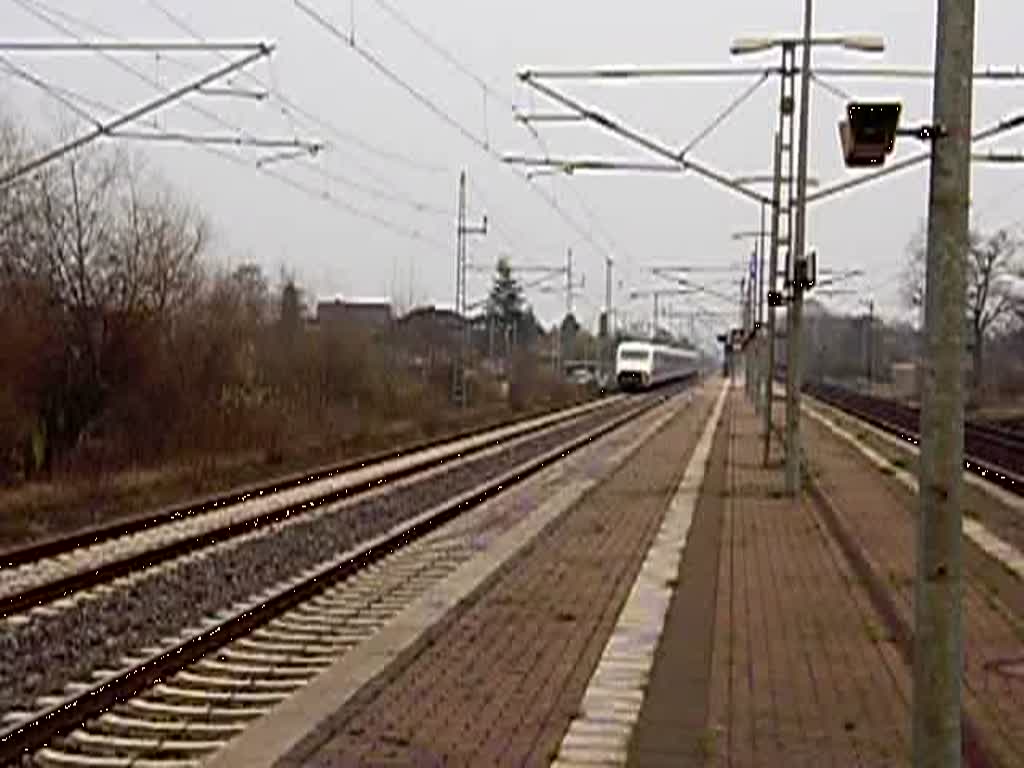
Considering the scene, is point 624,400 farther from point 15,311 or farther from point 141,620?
point 141,620

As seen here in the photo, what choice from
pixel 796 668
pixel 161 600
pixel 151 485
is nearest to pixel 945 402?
pixel 796 668

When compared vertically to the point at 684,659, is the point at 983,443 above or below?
above

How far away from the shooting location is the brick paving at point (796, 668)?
9.80 metres

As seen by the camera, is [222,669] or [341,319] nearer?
[222,669]

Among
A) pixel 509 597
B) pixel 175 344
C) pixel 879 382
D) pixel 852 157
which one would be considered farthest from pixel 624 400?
pixel 852 157

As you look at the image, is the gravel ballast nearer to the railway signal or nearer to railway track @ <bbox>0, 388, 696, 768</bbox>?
railway track @ <bbox>0, 388, 696, 768</bbox>

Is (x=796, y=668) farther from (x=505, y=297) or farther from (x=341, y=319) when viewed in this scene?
(x=505, y=297)

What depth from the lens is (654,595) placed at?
16.4 metres

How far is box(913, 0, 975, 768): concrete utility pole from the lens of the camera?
602cm

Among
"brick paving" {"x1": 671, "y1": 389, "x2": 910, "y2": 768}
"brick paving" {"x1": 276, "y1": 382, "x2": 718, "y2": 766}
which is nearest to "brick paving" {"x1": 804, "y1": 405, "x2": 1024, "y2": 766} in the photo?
"brick paving" {"x1": 671, "y1": 389, "x2": 910, "y2": 768}

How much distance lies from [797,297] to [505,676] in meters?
16.3

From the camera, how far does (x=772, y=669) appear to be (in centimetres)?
1234

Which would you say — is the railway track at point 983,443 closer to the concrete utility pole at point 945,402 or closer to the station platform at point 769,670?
the station platform at point 769,670

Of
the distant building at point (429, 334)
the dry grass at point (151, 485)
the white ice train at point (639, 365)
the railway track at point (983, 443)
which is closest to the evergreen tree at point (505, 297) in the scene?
the white ice train at point (639, 365)
